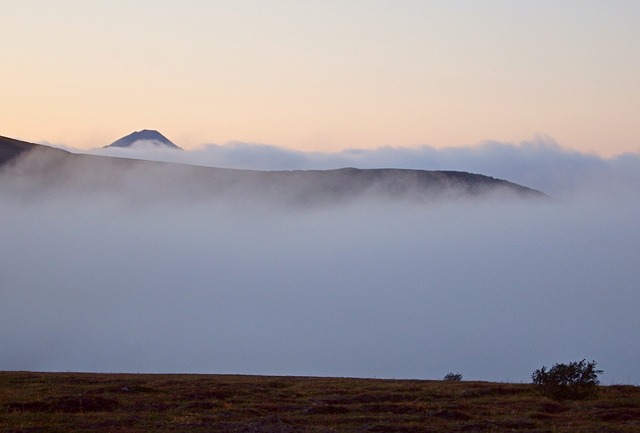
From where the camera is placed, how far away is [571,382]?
55.3 m

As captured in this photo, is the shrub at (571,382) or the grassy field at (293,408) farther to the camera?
the shrub at (571,382)

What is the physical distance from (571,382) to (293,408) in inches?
679

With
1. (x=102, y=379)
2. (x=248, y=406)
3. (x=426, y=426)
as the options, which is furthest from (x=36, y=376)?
(x=426, y=426)

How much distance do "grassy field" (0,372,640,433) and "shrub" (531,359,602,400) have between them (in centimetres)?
123

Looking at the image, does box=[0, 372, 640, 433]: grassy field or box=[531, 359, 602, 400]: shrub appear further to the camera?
box=[531, 359, 602, 400]: shrub

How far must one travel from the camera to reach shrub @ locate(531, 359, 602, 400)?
5512 centimetres

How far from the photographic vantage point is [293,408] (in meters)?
49.8

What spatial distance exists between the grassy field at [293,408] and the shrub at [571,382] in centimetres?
123

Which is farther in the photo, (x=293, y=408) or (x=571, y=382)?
(x=571, y=382)

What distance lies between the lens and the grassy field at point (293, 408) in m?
41.9

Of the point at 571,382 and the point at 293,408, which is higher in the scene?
the point at 571,382

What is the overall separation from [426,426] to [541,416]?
7.84m

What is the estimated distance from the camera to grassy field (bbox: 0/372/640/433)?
137ft

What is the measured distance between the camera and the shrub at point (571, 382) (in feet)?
181
